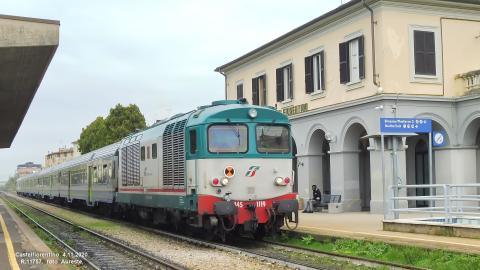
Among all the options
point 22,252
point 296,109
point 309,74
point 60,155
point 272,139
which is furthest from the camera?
point 60,155

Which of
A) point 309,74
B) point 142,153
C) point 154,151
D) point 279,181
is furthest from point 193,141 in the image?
point 309,74

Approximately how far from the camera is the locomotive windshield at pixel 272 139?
46.4 feet

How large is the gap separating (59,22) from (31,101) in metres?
9.50

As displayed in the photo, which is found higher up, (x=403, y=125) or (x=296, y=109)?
(x=296, y=109)

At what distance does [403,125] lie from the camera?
15719mm

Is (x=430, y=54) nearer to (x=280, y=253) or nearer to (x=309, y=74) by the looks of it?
(x=309, y=74)

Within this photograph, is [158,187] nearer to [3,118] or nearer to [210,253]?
[210,253]

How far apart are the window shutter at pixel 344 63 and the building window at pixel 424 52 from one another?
2655 millimetres

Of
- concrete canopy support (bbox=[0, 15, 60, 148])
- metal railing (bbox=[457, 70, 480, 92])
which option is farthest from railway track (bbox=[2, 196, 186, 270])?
metal railing (bbox=[457, 70, 480, 92])

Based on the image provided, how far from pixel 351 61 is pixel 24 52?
43.5 feet

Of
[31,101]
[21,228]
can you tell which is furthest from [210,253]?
[31,101]

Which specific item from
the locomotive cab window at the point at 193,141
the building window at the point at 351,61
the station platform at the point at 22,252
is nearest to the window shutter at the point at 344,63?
the building window at the point at 351,61

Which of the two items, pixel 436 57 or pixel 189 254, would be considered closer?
pixel 189 254

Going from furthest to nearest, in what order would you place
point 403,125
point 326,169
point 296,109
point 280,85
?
1. point 280,85
2. point 326,169
3. point 296,109
4. point 403,125
